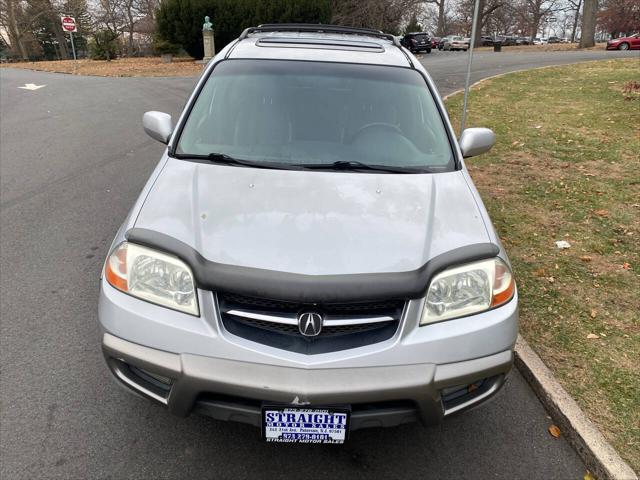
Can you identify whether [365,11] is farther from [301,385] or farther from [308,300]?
[301,385]

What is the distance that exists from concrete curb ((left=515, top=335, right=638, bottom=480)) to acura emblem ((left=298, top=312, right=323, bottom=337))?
1581 mm

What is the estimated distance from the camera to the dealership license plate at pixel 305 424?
2.02 m

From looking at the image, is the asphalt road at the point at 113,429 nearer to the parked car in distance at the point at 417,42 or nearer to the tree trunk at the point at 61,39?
the parked car in distance at the point at 417,42

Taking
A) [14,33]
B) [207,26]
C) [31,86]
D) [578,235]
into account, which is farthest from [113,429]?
[14,33]

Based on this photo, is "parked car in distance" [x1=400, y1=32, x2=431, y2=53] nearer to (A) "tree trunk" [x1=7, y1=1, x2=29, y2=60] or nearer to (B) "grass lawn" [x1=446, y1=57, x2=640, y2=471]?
(B) "grass lawn" [x1=446, y1=57, x2=640, y2=471]

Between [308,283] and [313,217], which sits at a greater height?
[313,217]

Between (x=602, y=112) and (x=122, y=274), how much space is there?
10.3m

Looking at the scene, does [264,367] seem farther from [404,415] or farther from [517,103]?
[517,103]

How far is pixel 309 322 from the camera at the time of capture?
2.03 meters

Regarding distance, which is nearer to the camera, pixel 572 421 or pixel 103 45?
pixel 572 421

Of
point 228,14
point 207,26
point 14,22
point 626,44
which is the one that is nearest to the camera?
point 207,26

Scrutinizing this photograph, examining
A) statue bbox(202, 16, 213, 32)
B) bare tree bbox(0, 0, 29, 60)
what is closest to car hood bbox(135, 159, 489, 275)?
statue bbox(202, 16, 213, 32)

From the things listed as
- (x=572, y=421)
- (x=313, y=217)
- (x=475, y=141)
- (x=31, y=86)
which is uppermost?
(x=475, y=141)

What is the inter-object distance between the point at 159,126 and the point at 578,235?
12.8ft
